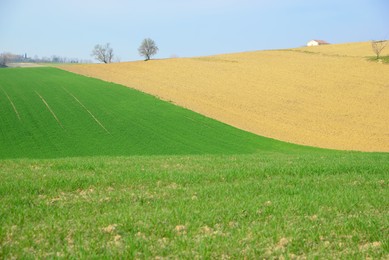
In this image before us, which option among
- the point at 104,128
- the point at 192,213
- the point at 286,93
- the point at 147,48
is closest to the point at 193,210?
the point at 192,213

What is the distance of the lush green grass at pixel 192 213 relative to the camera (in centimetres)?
586

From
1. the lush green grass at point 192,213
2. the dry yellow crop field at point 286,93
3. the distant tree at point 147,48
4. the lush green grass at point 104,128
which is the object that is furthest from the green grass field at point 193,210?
the distant tree at point 147,48

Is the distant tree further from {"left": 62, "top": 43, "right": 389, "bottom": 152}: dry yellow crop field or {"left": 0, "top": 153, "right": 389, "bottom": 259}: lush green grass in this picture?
{"left": 0, "top": 153, "right": 389, "bottom": 259}: lush green grass

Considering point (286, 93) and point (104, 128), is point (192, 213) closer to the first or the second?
point (104, 128)

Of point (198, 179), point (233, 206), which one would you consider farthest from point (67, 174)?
point (233, 206)

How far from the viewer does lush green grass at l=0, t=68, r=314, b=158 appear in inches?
1014

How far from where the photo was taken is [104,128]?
30500mm

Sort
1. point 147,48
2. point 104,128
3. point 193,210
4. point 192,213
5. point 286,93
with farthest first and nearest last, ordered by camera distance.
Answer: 1. point 147,48
2. point 286,93
3. point 104,128
4. point 193,210
5. point 192,213

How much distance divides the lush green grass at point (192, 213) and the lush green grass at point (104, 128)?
14.3m

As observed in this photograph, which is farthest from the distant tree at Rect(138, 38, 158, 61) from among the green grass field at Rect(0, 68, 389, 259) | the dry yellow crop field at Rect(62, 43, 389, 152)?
the green grass field at Rect(0, 68, 389, 259)

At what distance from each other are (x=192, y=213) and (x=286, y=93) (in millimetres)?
40156

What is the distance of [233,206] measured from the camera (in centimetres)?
777

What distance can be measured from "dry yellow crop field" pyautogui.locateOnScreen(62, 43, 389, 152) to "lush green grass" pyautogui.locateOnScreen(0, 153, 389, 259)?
2056 cm

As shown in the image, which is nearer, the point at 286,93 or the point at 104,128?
the point at 104,128
